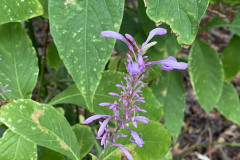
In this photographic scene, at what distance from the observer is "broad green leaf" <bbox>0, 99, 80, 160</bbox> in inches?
37.6

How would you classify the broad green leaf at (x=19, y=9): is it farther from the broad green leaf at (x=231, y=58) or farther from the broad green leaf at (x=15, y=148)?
the broad green leaf at (x=231, y=58)

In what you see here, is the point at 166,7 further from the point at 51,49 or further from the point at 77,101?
the point at 51,49

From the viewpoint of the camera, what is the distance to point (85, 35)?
0.93 m

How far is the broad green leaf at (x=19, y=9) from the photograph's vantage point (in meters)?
1.03

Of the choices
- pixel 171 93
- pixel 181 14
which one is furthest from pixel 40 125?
pixel 171 93

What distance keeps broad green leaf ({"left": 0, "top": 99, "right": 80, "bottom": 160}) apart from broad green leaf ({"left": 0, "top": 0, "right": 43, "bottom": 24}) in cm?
26

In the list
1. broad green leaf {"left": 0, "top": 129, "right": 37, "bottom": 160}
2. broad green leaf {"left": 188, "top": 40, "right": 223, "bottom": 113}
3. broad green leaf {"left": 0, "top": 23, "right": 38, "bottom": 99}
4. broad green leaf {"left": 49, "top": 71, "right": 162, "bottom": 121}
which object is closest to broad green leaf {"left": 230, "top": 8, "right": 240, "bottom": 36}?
broad green leaf {"left": 188, "top": 40, "right": 223, "bottom": 113}

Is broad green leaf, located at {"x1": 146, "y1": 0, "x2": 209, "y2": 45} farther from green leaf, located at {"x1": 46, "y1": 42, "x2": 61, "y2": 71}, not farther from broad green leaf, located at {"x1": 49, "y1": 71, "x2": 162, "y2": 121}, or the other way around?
green leaf, located at {"x1": 46, "y1": 42, "x2": 61, "y2": 71}

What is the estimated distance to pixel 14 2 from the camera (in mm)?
1038

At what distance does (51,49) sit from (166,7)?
76 cm

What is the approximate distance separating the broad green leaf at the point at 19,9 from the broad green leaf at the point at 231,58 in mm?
1113

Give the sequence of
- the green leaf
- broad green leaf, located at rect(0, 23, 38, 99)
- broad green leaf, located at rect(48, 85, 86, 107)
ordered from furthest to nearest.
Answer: the green leaf → broad green leaf, located at rect(48, 85, 86, 107) → broad green leaf, located at rect(0, 23, 38, 99)

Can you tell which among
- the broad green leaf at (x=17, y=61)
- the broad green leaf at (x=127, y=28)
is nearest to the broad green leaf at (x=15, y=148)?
the broad green leaf at (x=17, y=61)

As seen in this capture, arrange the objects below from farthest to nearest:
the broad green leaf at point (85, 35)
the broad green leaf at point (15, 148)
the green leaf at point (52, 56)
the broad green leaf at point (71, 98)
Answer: the green leaf at point (52, 56) → the broad green leaf at point (71, 98) → the broad green leaf at point (15, 148) → the broad green leaf at point (85, 35)
